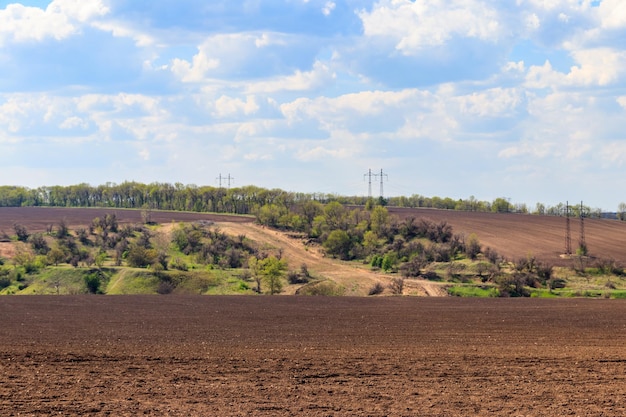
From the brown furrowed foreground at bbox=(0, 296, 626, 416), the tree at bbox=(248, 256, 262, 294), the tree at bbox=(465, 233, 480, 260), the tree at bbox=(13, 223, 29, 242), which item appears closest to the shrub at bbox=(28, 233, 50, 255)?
the tree at bbox=(13, 223, 29, 242)

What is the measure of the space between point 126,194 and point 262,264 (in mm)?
88010

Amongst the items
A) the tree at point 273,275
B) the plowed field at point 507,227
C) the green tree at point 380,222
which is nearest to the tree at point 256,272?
the tree at point 273,275

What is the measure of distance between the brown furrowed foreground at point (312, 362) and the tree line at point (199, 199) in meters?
76.1

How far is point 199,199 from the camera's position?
453ft

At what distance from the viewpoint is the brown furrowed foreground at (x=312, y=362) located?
71.4 feet

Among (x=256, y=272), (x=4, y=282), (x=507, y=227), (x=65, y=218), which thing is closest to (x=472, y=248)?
(x=507, y=227)

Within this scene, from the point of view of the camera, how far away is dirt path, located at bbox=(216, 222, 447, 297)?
62125 mm

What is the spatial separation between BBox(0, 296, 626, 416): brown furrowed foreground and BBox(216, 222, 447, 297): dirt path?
16951 mm

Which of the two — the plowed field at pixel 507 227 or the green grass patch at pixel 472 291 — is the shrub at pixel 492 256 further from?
the green grass patch at pixel 472 291

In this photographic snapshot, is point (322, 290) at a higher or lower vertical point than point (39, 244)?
lower

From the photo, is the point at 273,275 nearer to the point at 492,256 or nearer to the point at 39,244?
the point at 492,256

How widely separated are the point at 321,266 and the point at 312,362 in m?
48.2

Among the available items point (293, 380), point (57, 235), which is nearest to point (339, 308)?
point (293, 380)

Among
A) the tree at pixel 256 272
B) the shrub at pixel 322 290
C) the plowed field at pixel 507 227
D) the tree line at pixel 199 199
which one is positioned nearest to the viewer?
the shrub at pixel 322 290
